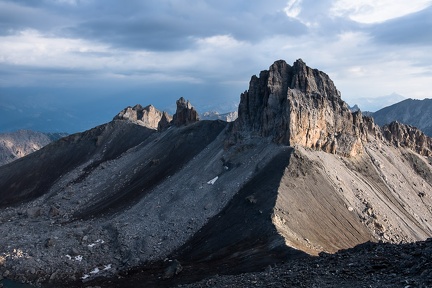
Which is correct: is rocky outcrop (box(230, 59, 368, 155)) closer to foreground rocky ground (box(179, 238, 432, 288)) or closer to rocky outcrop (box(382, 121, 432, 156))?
rocky outcrop (box(382, 121, 432, 156))

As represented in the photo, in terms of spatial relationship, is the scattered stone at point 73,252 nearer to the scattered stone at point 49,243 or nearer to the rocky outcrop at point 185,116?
the scattered stone at point 49,243

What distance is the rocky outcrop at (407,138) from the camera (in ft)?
340

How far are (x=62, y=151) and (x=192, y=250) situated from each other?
79.5m

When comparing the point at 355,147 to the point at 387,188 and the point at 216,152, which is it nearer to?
the point at 387,188

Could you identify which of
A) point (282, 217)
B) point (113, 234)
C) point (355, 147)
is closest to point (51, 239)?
point (113, 234)

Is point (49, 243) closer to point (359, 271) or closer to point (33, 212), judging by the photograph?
point (33, 212)

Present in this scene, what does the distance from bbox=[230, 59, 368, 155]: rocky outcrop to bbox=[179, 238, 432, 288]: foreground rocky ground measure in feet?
144

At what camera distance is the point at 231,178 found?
71.1 metres

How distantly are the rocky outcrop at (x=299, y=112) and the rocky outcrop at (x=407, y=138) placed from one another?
15.7 meters

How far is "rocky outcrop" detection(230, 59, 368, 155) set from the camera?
248 feet

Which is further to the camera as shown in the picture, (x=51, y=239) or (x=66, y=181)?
(x=66, y=181)

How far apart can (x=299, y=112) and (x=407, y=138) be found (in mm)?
44468

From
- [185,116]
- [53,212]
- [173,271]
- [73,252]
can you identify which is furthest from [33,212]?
[173,271]

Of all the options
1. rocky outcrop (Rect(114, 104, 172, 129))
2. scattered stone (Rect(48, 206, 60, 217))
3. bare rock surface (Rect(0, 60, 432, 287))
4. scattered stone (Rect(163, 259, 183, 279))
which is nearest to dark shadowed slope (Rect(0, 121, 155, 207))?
bare rock surface (Rect(0, 60, 432, 287))
